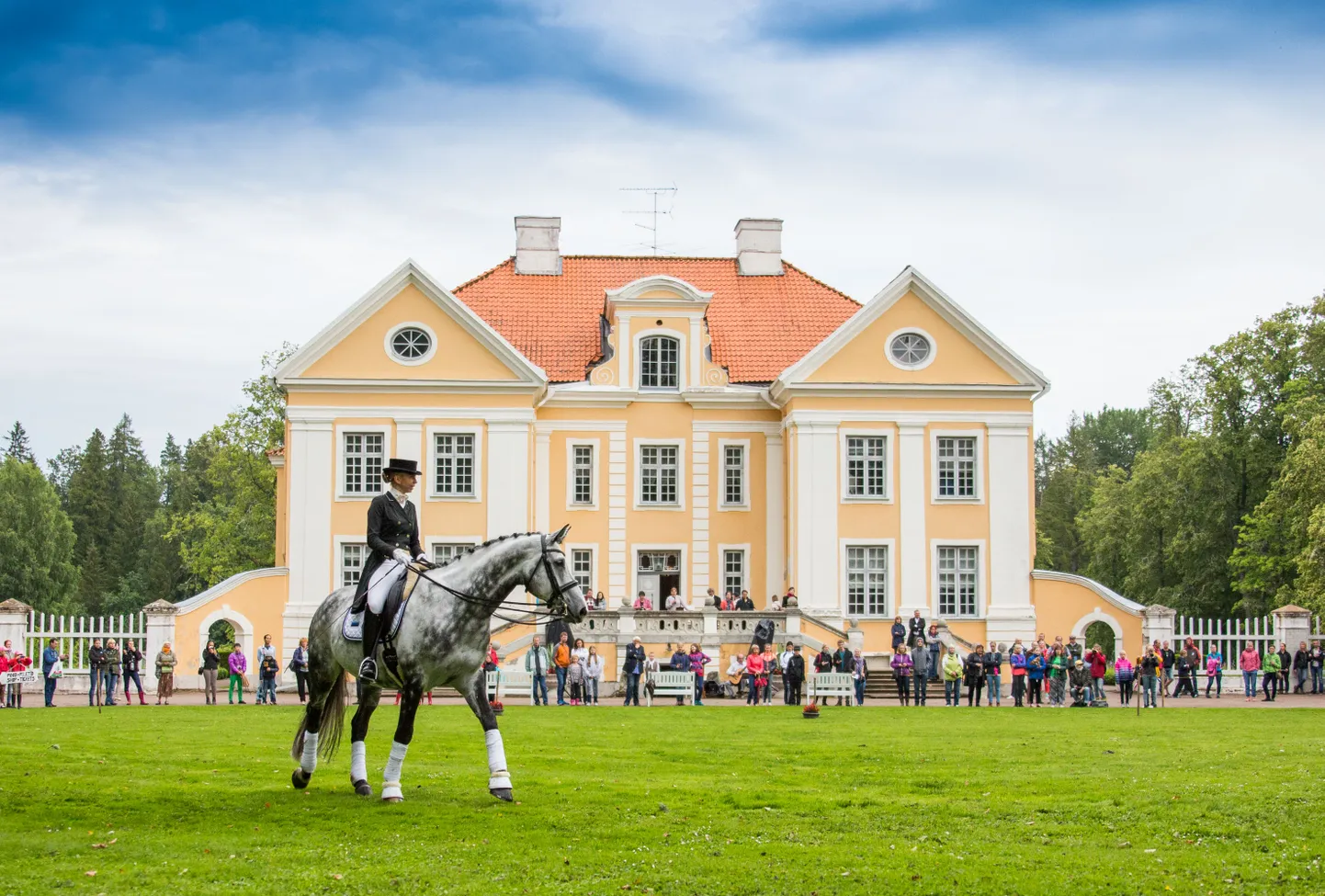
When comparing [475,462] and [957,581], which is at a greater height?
[475,462]

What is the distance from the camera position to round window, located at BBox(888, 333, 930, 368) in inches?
1647

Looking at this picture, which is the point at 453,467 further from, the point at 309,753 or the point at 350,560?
the point at 309,753

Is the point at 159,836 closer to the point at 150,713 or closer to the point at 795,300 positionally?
the point at 150,713

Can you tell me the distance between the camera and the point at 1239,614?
198 ft

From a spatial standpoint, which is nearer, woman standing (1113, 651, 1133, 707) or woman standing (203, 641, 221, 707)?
woman standing (203, 641, 221, 707)

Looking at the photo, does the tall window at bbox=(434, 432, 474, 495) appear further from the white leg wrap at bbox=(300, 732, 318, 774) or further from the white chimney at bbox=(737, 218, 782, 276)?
the white leg wrap at bbox=(300, 732, 318, 774)

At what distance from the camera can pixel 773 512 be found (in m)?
43.4

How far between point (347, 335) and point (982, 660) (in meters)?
18.8

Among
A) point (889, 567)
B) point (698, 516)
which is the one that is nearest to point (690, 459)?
point (698, 516)

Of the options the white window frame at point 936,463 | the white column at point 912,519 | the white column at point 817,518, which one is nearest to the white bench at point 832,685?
the white column at point 817,518

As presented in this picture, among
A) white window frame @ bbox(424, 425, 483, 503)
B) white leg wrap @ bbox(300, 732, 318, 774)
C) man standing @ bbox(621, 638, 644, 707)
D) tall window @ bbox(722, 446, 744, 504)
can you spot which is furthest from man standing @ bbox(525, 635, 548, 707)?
white leg wrap @ bbox(300, 732, 318, 774)

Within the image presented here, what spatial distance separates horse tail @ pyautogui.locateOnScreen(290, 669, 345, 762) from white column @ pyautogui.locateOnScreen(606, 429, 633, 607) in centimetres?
2833

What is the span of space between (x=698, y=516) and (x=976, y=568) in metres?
7.80

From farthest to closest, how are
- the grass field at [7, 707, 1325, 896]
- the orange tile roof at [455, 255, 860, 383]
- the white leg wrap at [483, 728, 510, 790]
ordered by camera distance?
the orange tile roof at [455, 255, 860, 383] < the white leg wrap at [483, 728, 510, 790] < the grass field at [7, 707, 1325, 896]
